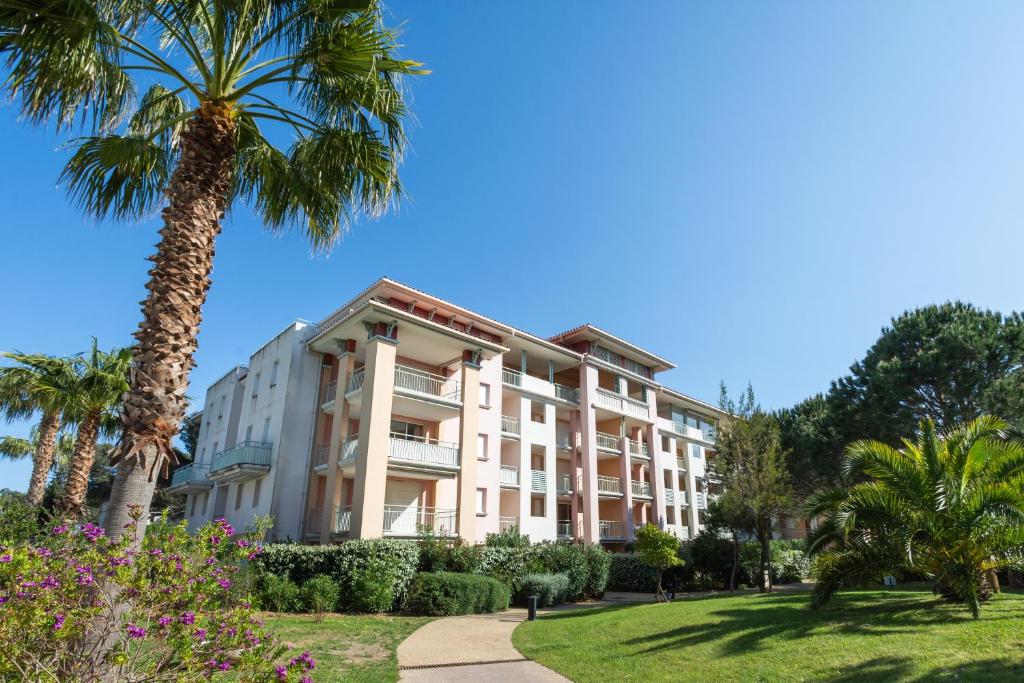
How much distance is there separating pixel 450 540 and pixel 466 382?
635 cm

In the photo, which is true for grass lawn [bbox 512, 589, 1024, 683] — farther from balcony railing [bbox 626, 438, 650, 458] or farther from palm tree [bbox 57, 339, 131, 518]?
balcony railing [bbox 626, 438, 650, 458]

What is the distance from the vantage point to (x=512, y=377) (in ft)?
92.7

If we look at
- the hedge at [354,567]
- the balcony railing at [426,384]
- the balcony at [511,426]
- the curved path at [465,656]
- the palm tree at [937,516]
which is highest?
the balcony railing at [426,384]

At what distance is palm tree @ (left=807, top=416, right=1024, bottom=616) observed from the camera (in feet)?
33.8

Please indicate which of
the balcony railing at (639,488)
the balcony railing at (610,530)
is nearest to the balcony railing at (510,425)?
the balcony railing at (610,530)

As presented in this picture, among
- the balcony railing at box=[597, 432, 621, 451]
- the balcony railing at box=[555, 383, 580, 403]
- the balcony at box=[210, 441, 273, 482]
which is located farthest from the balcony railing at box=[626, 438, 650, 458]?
the balcony at box=[210, 441, 273, 482]

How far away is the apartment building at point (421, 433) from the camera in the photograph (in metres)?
20.8

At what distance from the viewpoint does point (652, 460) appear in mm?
34000

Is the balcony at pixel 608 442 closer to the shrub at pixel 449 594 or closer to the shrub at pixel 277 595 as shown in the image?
the shrub at pixel 449 594

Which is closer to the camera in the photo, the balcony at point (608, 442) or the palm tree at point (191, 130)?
the palm tree at point (191, 130)

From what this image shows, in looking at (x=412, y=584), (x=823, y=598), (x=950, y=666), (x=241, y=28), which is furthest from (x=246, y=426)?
(x=950, y=666)

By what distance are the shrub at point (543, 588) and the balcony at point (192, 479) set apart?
54.3 feet

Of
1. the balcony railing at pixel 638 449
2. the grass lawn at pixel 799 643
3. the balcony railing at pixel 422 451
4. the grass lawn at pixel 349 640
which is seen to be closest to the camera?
the grass lawn at pixel 799 643

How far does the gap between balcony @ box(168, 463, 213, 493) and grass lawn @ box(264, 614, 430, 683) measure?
14.8m
